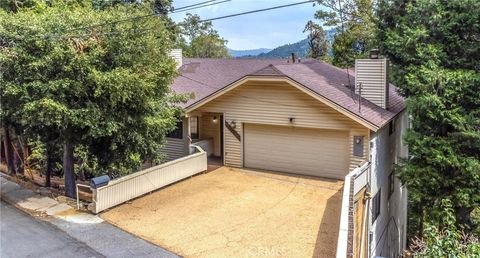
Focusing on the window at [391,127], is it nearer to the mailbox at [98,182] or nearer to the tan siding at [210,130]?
the tan siding at [210,130]

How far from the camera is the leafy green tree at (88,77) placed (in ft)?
36.4

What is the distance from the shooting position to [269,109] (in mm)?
15367

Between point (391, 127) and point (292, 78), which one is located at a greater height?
point (292, 78)

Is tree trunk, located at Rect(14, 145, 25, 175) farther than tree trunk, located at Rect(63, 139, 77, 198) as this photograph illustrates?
Yes

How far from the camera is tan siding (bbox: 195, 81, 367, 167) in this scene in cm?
1426

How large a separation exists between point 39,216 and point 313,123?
913 cm

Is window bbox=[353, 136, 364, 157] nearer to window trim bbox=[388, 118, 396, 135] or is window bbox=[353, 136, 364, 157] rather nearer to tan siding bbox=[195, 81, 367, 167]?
tan siding bbox=[195, 81, 367, 167]

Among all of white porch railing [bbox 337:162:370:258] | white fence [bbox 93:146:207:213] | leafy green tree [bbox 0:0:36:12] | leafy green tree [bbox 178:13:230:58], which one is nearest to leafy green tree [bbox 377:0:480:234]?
white porch railing [bbox 337:162:370:258]

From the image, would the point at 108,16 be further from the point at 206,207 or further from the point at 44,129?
the point at 206,207

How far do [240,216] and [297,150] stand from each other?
193 inches

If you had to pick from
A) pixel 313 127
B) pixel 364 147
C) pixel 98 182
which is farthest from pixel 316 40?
A: pixel 98 182

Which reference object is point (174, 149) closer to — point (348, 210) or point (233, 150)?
point (233, 150)

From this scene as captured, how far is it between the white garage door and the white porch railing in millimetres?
2338

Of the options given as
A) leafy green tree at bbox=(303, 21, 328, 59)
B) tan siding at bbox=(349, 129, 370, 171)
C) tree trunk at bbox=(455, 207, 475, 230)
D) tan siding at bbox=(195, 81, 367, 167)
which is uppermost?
leafy green tree at bbox=(303, 21, 328, 59)
